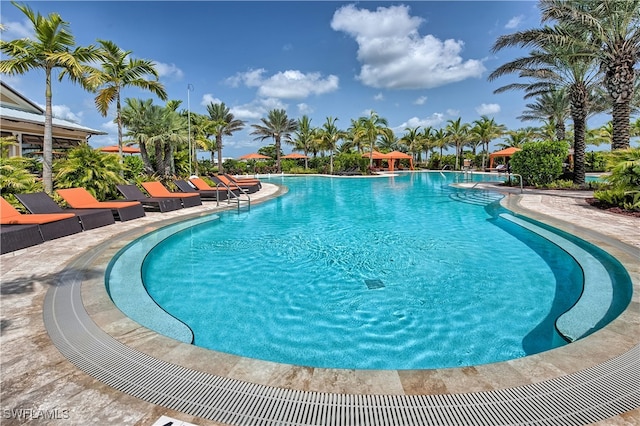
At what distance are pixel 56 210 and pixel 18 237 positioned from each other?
1.92 meters

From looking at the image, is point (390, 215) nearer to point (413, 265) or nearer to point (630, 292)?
point (413, 265)

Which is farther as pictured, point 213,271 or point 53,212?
point 53,212

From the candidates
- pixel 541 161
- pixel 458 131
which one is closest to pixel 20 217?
pixel 541 161

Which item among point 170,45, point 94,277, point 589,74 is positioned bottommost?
point 94,277

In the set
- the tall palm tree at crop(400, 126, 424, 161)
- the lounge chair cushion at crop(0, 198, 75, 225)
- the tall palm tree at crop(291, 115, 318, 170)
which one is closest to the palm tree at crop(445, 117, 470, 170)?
the tall palm tree at crop(400, 126, 424, 161)

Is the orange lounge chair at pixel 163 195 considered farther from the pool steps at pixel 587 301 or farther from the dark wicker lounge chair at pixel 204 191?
the pool steps at pixel 587 301

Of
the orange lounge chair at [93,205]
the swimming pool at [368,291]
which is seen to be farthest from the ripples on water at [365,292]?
the orange lounge chair at [93,205]

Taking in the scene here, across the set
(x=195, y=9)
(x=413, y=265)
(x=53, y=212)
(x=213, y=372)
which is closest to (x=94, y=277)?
(x=213, y=372)

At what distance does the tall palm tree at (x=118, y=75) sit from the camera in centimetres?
1455

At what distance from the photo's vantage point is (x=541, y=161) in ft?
56.7

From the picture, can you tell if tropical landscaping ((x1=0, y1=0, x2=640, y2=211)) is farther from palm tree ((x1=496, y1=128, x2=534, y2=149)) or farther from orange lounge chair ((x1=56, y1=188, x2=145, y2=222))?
palm tree ((x1=496, y1=128, x2=534, y2=149))

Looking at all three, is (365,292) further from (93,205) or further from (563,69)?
(563,69)

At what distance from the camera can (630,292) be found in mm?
4137

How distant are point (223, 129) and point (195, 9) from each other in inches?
747
